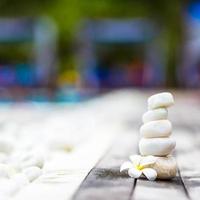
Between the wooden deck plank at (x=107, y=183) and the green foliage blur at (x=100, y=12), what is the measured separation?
40.8ft

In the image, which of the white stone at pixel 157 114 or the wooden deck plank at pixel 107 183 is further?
the white stone at pixel 157 114

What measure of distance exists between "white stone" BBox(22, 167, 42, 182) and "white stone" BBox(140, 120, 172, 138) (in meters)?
0.39

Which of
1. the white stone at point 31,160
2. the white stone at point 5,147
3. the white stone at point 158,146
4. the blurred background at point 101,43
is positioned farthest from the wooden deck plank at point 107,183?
the blurred background at point 101,43

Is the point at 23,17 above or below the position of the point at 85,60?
above

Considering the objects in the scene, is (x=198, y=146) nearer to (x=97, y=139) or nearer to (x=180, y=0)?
(x=97, y=139)

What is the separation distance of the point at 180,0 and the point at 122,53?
2.82 m

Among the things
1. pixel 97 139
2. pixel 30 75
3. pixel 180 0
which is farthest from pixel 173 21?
pixel 97 139

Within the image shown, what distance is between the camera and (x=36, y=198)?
1690 millimetres

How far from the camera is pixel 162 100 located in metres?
2.07

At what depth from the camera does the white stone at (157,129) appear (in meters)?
2.05

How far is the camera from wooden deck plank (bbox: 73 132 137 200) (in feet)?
5.61

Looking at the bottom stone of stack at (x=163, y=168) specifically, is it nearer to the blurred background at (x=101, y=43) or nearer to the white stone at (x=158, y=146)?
the white stone at (x=158, y=146)

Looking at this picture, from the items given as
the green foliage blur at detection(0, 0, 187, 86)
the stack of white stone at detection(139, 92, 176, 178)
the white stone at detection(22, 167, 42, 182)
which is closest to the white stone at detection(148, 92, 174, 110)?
the stack of white stone at detection(139, 92, 176, 178)

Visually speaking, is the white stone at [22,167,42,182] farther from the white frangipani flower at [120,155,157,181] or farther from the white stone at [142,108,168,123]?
the white stone at [142,108,168,123]
